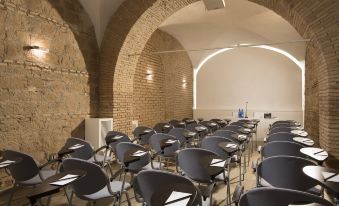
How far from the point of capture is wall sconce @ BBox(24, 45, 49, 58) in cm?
489

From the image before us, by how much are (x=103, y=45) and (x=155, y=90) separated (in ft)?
9.31

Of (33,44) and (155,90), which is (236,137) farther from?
(155,90)

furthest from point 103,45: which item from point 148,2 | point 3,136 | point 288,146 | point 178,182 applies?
point 178,182

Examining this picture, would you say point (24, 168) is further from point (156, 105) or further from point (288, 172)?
point (156, 105)

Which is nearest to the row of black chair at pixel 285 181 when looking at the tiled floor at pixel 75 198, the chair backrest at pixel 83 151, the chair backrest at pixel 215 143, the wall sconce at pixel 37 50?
the chair backrest at pixel 215 143

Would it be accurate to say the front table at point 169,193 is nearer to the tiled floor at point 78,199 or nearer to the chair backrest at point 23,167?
the chair backrest at point 23,167

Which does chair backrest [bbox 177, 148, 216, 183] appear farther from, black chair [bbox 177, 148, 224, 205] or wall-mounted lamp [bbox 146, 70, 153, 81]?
wall-mounted lamp [bbox 146, 70, 153, 81]

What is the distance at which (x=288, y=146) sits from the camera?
3.50 m

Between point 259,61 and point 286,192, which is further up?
point 259,61

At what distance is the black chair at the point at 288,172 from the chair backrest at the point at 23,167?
2453 millimetres

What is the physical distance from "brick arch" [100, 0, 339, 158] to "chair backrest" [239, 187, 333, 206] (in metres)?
3.93

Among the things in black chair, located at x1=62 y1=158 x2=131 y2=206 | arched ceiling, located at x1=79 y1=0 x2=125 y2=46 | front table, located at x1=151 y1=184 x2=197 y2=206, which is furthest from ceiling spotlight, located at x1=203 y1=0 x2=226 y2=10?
front table, located at x1=151 y1=184 x2=197 y2=206

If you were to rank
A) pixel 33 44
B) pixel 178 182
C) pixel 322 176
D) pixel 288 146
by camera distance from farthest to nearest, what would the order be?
1. pixel 33 44
2. pixel 288 146
3. pixel 322 176
4. pixel 178 182

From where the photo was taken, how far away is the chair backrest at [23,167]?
3033 mm
